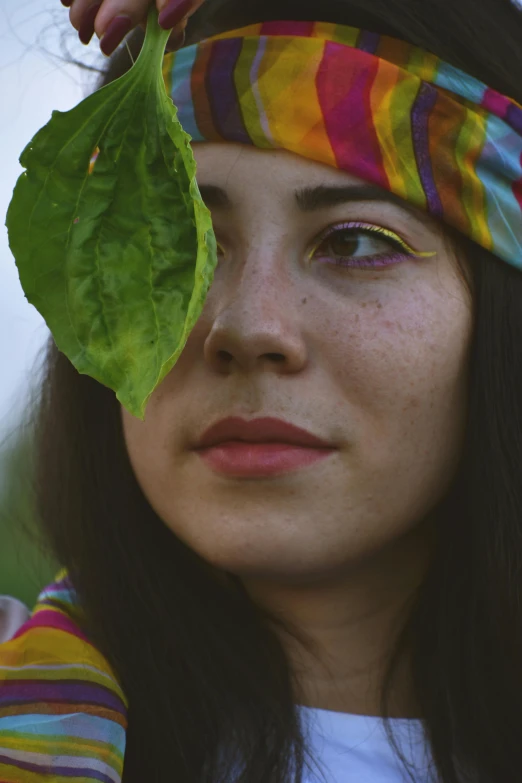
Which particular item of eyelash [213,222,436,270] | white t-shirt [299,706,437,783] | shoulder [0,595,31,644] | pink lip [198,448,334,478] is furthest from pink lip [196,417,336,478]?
shoulder [0,595,31,644]

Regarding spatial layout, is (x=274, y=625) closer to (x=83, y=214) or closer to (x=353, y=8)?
(x=83, y=214)

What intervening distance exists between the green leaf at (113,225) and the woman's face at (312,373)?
0.20 metres

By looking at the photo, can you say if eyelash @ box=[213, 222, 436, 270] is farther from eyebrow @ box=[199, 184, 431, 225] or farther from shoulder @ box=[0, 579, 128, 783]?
shoulder @ box=[0, 579, 128, 783]

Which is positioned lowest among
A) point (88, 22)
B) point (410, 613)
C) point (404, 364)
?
point (410, 613)

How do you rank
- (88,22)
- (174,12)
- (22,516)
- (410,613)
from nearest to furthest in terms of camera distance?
(174,12)
(88,22)
(410,613)
(22,516)

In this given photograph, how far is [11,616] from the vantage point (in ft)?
4.30

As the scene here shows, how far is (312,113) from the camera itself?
1111mm

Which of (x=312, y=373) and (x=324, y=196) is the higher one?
(x=324, y=196)

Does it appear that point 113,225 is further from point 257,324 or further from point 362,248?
point 362,248

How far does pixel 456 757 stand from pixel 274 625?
0.26 meters

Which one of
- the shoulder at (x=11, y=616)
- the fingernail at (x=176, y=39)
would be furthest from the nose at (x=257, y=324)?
the shoulder at (x=11, y=616)

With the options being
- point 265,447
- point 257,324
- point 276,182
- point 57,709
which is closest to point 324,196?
point 276,182

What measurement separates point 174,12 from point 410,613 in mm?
769

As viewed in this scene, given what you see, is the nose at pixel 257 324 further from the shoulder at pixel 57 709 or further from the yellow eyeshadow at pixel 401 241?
the shoulder at pixel 57 709
